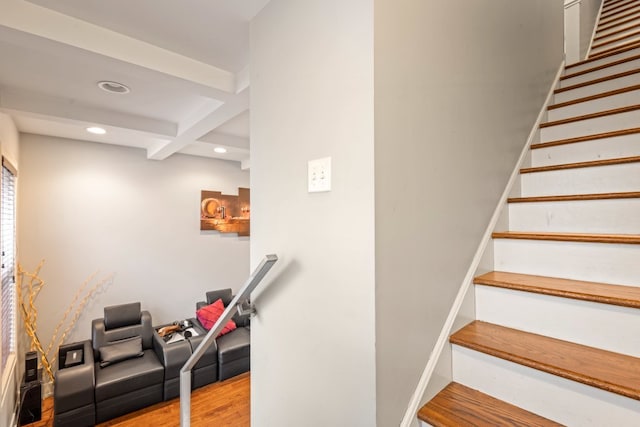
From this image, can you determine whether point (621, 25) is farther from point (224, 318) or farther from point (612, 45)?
point (224, 318)

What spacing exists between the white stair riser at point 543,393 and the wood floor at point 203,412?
256cm

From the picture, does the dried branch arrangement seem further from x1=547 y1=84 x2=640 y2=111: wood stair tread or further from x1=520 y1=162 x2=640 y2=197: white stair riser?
x1=547 y1=84 x2=640 y2=111: wood stair tread

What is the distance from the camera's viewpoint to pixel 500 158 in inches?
61.6

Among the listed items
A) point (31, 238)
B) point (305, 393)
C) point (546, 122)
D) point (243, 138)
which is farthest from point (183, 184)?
point (546, 122)

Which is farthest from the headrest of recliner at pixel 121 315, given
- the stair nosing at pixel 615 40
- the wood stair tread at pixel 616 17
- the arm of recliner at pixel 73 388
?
the wood stair tread at pixel 616 17

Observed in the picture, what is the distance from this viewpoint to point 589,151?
5.30 feet

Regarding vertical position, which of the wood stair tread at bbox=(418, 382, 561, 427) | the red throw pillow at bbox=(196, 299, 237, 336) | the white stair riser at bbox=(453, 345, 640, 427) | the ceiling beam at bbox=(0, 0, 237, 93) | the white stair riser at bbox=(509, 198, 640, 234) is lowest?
the red throw pillow at bbox=(196, 299, 237, 336)

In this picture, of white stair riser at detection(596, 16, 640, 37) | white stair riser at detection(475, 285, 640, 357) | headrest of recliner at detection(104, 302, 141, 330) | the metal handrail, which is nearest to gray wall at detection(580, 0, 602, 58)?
white stair riser at detection(596, 16, 640, 37)

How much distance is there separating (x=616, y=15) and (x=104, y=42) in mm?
5803

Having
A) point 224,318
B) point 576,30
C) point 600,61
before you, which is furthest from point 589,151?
point 576,30

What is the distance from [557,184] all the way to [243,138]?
3.20 m

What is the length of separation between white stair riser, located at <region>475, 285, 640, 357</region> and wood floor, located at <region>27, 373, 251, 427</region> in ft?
8.73

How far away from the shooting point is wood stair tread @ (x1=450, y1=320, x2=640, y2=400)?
82cm

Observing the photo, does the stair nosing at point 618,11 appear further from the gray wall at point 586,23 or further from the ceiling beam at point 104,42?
the ceiling beam at point 104,42
